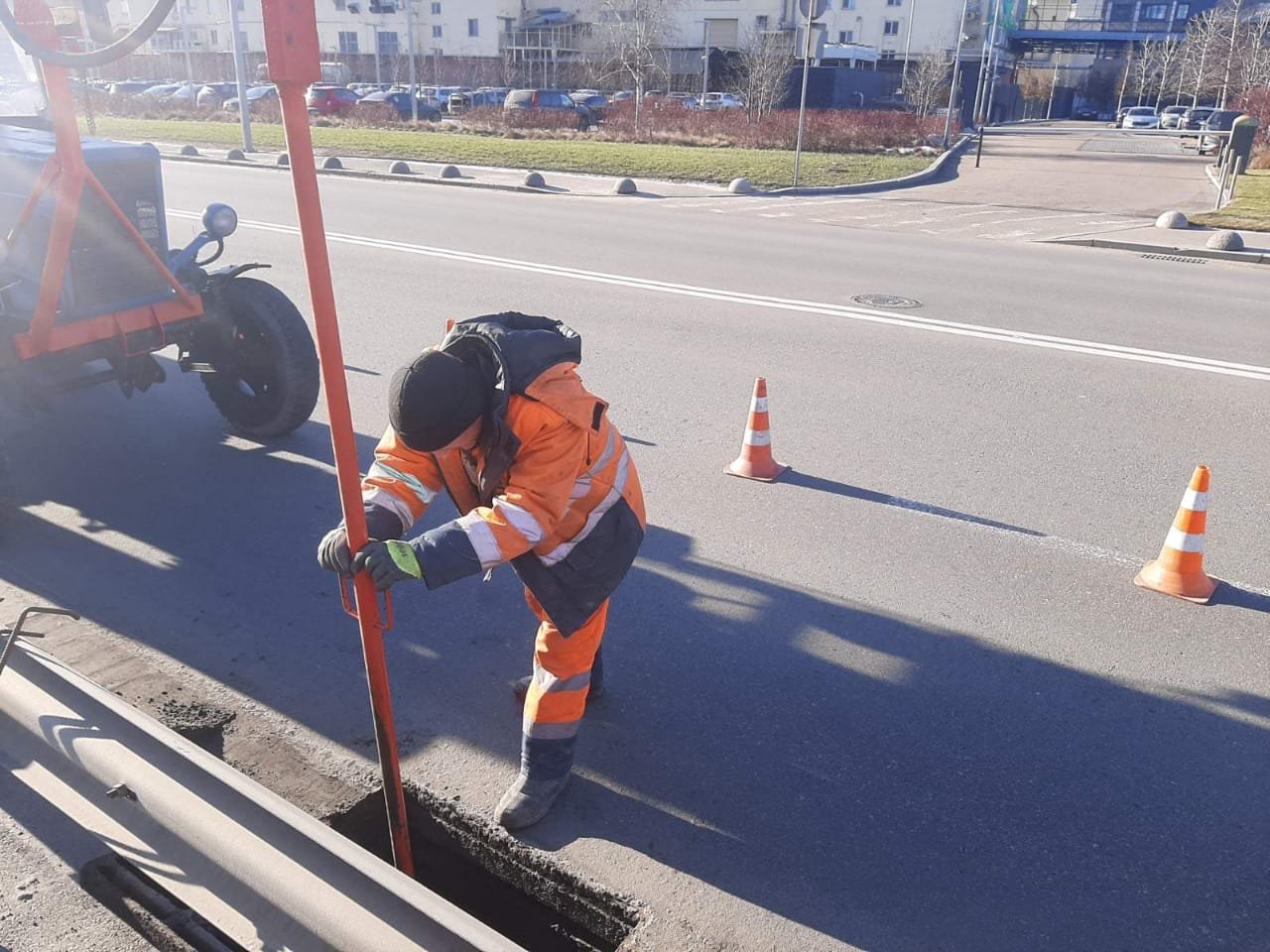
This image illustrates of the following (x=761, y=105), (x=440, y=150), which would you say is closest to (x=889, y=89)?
(x=761, y=105)

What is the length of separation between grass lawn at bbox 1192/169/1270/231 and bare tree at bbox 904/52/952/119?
70.1 ft

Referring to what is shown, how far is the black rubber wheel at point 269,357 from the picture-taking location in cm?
595

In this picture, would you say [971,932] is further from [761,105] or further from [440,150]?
[761,105]

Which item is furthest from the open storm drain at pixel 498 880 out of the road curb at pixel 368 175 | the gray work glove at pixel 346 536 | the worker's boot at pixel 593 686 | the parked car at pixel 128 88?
the parked car at pixel 128 88

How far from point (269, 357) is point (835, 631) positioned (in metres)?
3.71

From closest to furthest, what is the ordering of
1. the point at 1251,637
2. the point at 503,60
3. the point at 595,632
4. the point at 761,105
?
the point at 595,632
the point at 1251,637
the point at 761,105
the point at 503,60

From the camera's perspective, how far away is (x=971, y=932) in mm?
2803

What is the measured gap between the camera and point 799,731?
11.9 ft

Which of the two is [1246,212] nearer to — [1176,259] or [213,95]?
[1176,259]

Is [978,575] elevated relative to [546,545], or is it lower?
lower

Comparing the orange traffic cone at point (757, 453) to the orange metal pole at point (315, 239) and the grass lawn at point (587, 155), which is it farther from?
the grass lawn at point (587, 155)

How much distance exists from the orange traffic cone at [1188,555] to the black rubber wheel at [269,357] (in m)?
4.59

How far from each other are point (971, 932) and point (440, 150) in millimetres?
26452

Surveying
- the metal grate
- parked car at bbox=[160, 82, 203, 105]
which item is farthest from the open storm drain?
parked car at bbox=[160, 82, 203, 105]
